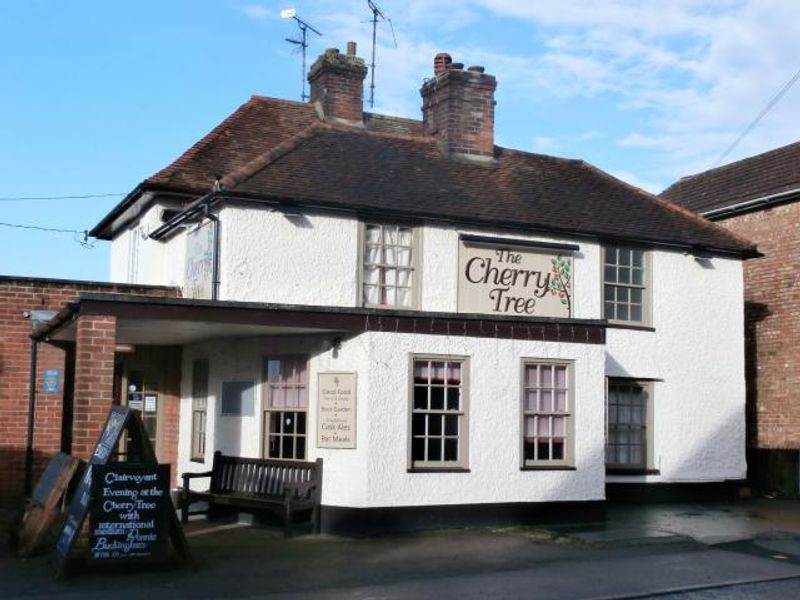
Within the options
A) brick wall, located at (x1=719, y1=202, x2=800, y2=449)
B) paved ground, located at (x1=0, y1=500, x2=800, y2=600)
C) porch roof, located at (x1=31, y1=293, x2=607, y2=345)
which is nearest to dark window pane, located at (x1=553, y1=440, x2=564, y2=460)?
paved ground, located at (x1=0, y1=500, x2=800, y2=600)

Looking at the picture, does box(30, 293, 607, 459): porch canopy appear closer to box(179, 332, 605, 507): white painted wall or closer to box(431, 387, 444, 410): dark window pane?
box(179, 332, 605, 507): white painted wall

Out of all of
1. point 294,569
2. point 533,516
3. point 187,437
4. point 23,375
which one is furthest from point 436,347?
point 23,375

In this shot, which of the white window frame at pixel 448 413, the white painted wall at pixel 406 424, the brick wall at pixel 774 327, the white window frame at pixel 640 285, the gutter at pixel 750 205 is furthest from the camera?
the gutter at pixel 750 205

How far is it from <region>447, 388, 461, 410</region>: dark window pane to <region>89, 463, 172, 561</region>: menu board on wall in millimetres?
4578

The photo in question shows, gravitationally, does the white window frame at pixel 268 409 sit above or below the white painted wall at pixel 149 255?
below

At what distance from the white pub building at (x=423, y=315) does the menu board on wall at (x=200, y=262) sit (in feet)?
0.20

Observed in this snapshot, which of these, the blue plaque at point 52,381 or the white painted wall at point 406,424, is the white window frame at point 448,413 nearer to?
the white painted wall at point 406,424

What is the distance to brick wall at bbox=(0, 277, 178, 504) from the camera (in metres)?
15.5

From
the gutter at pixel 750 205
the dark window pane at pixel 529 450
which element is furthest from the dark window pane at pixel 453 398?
the gutter at pixel 750 205

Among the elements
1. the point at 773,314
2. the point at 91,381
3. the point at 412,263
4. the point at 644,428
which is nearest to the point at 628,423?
the point at 644,428

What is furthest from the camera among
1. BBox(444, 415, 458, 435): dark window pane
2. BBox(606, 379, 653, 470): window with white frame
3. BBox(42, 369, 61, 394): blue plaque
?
BBox(606, 379, 653, 470): window with white frame

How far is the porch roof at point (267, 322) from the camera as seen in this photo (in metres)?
11.8

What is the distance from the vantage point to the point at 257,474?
13.9 meters

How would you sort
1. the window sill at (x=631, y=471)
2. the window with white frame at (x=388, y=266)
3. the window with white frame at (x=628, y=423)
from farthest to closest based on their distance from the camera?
1. the window with white frame at (x=628, y=423)
2. the window sill at (x=631, y=471)
3. the window with white frame at (x=388, y=266)
